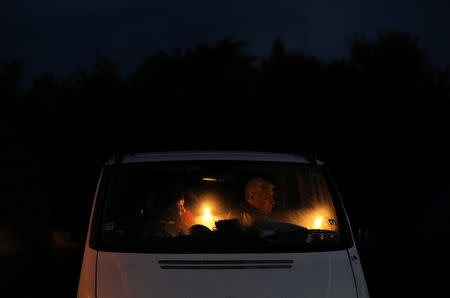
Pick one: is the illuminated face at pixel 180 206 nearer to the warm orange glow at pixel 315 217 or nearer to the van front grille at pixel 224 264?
the warm orange glow at pixel 315 217

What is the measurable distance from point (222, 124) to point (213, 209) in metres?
14.7

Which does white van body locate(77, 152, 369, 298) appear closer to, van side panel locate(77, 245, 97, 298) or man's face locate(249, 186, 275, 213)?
van side panel locate(77, 245, 97, 298)

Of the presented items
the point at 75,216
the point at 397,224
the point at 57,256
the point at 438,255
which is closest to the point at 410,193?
Answer: the point at 397,224

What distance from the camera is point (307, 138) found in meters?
20.4

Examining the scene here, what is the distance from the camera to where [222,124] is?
20625 mm

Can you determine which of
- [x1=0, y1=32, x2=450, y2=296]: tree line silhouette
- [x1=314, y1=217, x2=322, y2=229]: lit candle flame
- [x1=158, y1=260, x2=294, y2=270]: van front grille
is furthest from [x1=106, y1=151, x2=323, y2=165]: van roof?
[x1=0, y1=32, x2=450, y2=296]: tree line silhouette

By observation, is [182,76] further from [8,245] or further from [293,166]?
[293,166]

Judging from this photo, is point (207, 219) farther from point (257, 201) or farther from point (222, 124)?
point (222, 124)

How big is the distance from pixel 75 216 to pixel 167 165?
10411 millimetres

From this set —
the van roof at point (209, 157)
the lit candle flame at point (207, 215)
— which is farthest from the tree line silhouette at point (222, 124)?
the van roof at point (209, 157)

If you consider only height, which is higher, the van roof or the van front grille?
the van roof

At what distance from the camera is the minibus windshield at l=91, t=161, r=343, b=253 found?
4.16m

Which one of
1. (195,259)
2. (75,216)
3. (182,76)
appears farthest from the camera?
(182,76)

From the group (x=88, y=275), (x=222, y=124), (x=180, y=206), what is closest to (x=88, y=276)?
(x=88, y=275)
